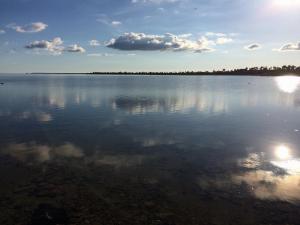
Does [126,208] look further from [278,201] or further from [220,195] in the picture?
[278,201]

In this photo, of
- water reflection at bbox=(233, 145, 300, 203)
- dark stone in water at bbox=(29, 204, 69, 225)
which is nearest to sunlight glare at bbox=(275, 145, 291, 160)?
water reflection at bbox=(233, 145, 300, 203)

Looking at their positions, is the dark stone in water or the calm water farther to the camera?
the calm water

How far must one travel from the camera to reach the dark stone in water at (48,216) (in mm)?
14289

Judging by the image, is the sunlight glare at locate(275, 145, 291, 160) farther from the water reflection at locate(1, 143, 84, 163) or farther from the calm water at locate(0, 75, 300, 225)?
the water reflection at locate(1, 143, 84, 163)

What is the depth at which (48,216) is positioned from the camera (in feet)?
48.4

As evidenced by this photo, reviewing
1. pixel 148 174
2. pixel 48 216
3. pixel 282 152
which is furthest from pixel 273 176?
pixel 48 216

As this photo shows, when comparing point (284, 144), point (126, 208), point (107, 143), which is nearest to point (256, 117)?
point (284, 144)

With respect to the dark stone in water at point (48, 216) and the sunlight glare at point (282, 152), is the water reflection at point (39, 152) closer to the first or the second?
the dark stone in water at point (48, 216)

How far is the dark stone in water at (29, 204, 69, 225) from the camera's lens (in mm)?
14289

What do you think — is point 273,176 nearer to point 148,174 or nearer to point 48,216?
point 148,174

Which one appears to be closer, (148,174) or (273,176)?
(273,176)

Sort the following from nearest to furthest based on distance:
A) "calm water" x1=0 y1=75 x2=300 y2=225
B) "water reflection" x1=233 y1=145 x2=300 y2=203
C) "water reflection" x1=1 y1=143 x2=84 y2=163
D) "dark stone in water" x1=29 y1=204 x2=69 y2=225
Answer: "dark stone in water" x1=29 y1=204 x2=69 y2=225
"calm water" x1=0 y1=75 x2=300 y2=225
"water reflection" x1=233 y1=145 x2=300 y2=203
"water reflection" x1=1 y1=143 x2=84 y2=163

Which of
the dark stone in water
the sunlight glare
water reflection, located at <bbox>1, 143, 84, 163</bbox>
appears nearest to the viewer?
the dark stone in water

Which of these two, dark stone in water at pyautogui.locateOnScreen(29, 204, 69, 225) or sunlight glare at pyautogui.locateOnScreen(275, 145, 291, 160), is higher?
sunlight glare at pyautogui.locateOnScreen(275, 145, 291, 160)
